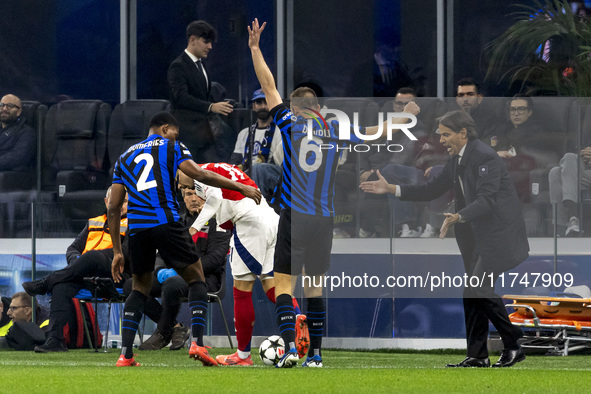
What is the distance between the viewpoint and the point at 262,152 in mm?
11930

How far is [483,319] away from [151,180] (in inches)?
99.3

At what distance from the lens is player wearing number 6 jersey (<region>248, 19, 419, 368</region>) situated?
8305mm

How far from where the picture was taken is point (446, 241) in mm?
9602

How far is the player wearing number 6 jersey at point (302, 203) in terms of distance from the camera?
27.2ft

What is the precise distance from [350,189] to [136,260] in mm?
2160

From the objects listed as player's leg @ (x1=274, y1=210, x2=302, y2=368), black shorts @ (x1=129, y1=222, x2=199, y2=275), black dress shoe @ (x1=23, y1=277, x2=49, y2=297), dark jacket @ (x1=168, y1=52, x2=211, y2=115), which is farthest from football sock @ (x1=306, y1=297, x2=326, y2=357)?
dark jacket @ (x1=168, y1=52, x2=211, y2=115)

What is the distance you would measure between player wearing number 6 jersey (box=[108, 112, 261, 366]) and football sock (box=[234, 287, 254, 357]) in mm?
384

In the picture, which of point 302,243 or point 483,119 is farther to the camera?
point 483,119

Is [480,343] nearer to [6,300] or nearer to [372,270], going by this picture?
[372,270]

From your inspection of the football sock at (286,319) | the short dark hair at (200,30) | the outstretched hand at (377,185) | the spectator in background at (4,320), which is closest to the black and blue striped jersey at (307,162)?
the football sock at (286,319)

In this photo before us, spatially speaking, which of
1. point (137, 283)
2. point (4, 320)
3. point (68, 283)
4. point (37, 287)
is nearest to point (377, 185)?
point (137, 283)

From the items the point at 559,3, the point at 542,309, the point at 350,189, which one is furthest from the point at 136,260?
the point at 559,3

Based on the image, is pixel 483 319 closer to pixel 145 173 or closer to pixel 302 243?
pixel 302 243

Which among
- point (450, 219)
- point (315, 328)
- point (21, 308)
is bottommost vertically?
point (21, 308)
